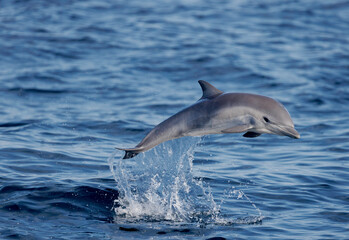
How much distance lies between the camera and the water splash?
8273 mm

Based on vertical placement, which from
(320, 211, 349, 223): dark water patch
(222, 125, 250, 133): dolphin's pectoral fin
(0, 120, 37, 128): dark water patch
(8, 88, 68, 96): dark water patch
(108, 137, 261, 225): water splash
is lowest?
(320, 211, 349, 223): dark water patch

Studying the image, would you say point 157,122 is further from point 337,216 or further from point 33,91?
point 337,216

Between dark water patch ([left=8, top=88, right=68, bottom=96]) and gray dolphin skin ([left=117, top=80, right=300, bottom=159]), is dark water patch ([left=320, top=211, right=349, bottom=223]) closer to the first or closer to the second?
gray dolphin skin ([left=117, top=80, right=300, bottom=159])


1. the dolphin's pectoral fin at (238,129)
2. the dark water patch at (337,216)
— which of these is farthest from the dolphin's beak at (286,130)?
the dark water patch at (337,216)

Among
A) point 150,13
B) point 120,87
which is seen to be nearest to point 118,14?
point 150,13

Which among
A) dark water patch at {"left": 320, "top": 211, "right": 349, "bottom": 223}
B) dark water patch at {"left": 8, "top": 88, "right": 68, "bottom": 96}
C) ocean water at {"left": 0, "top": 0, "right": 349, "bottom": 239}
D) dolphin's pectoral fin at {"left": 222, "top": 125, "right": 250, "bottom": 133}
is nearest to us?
dolphin's pectoral fin at {"left": 222, "top": 125, "right": 250, "bottom": 133}

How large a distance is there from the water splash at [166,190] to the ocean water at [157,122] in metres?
0.03

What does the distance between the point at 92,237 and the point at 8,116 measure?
709cm

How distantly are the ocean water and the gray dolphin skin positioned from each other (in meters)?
1.30

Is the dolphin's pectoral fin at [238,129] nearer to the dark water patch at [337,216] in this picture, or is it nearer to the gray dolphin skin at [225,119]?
the gray dolphin skin at [225,119]

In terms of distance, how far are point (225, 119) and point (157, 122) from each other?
651 centimetres

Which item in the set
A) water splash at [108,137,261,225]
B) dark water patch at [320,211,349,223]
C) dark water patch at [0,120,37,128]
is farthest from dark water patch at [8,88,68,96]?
dark water patch at [320,211,349,223]

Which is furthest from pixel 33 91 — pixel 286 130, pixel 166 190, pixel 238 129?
pixel 286 130

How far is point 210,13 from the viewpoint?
1143 inches
